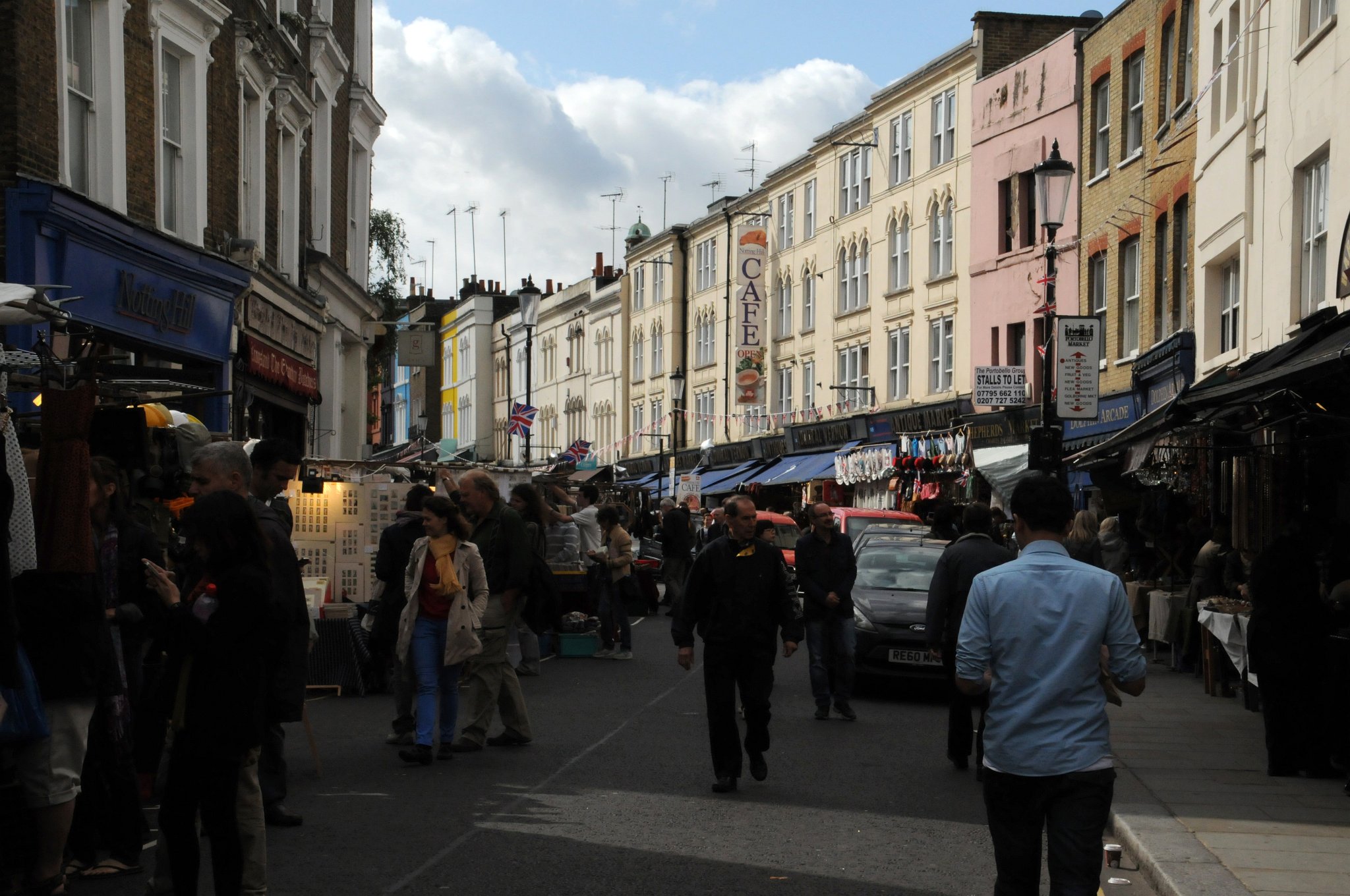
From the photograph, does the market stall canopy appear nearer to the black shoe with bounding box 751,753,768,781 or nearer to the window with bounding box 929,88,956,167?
the window with bounding box 929,88,956,167

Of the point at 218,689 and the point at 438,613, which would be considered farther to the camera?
the point at 438,613

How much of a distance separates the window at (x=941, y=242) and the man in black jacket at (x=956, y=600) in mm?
31890

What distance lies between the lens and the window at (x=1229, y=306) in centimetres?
2212

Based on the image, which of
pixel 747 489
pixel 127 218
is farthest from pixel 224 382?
pixel 747 489

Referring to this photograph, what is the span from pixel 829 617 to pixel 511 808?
5.21 metres

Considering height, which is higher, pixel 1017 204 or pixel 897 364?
pixel 1017 204

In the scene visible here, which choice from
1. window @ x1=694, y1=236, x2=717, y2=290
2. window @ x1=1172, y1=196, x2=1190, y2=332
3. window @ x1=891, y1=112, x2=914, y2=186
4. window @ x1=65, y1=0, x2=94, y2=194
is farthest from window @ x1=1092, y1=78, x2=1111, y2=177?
window @ x1=694, y1=236, x2=717, y2=290

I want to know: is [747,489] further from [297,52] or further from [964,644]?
[964,644]

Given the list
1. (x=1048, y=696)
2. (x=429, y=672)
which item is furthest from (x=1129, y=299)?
(x=1048, y=696)

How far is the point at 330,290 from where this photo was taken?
97.7ft

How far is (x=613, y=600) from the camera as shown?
751 inches

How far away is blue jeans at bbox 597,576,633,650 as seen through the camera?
18.8m

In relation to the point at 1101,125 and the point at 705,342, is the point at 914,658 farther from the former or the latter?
the point at 705,342

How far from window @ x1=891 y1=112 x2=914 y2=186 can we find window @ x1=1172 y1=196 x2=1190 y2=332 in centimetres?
1911
